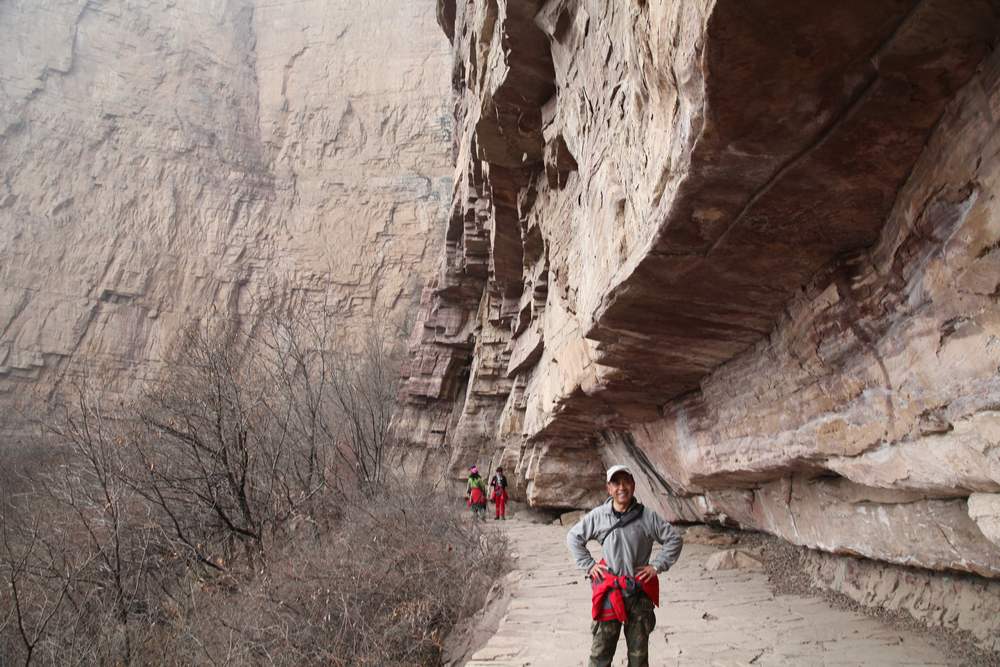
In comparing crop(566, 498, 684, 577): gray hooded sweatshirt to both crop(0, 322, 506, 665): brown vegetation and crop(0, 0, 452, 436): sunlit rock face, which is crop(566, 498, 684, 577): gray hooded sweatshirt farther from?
crop(0, 0, 452, 436): sunlit rock face

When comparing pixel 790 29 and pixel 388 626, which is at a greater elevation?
pixel 790 29

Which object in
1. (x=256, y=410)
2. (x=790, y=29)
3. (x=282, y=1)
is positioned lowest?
(x=256, y=410)

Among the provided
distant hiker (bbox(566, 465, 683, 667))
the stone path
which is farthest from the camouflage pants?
the stone path

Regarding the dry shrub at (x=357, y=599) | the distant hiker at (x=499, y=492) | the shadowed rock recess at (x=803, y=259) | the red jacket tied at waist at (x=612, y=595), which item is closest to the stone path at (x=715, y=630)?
the shadowed rock recess at (x=803, y=259)

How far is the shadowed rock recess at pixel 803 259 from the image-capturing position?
6.67ft

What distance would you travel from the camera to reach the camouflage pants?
2795mm

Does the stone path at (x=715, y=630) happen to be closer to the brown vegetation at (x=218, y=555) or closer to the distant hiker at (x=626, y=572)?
the brown vegetation at (x=218, y=555)

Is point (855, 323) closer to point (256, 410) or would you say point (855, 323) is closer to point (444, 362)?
point (256, 410)

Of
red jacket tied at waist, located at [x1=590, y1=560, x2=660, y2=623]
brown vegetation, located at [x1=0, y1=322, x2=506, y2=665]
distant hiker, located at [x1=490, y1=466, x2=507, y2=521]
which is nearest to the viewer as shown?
red jacket tied at waist, located at [x1=590, y1=560, x2=660, y2=623]

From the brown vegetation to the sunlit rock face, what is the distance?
14529mm

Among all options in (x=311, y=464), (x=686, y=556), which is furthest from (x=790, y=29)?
(x=311, y=464)

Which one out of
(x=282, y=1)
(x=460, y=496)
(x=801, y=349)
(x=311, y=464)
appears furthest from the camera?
(x=282, y=1)

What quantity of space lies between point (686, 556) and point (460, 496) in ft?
25.5

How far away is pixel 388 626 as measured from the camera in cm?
458
